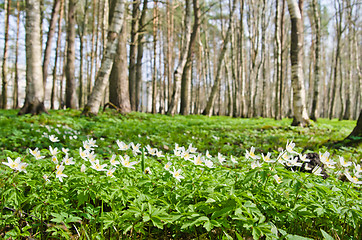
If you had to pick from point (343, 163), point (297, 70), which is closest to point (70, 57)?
point (297, 70)

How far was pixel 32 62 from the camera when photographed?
250 inches

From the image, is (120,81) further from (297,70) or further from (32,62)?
(297,70)

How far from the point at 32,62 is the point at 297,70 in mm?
8191

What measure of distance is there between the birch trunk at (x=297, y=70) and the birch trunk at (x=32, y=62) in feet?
25.8

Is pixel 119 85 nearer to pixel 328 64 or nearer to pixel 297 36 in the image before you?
pixel 297 36

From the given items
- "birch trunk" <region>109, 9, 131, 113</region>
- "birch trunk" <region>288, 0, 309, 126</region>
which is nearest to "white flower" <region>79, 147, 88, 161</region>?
"birch trunk" <region>288, 0, 309, 126</region>

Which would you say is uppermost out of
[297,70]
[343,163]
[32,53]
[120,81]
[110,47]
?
[110,47]

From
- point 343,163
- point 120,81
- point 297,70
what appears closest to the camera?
point 343,163

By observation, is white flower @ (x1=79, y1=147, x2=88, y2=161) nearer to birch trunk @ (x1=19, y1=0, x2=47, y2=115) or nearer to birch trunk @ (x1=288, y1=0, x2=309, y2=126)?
birch trunk @ (x1=19, y1=0, x2=47, y2=115)

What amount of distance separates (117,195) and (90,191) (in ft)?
0.57

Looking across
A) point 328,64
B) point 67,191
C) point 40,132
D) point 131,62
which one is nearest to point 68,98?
point 131,62

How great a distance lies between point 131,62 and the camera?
13.0 meters

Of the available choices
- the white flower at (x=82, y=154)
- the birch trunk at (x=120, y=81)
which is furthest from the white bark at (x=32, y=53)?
the white flower at (x=82, y=154)

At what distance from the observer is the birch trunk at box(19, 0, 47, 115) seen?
624cm
